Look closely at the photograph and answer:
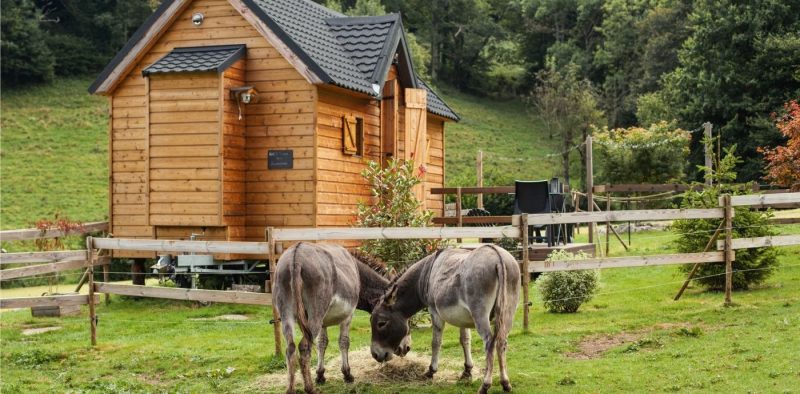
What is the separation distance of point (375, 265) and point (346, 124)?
23.8 ft

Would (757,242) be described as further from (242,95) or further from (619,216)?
(242,95)

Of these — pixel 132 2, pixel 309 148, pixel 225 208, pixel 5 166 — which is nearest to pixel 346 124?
pixel 309 148

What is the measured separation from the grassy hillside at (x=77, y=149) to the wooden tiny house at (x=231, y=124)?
15760mm

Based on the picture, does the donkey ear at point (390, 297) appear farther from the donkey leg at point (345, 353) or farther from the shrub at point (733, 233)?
the shrub at point (733, 233)

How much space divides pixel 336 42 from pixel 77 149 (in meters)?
28.8

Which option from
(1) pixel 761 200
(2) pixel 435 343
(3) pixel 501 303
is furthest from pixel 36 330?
(1) pixel 761 200

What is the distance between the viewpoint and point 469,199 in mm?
30609

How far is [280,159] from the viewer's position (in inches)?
648

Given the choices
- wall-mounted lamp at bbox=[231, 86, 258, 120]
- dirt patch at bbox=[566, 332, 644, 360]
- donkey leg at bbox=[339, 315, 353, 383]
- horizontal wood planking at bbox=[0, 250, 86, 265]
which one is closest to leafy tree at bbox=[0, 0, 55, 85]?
wall-mounted lamp at bbox=[231, 86, 258, 120]

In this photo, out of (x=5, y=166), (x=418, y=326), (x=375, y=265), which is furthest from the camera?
(x=5, y=166)

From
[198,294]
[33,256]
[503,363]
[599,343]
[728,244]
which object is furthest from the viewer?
[33,256]

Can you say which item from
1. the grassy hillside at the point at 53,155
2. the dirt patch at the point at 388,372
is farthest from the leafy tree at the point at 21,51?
the dirt patch at the point at 388,372

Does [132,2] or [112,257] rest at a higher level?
[132,2]

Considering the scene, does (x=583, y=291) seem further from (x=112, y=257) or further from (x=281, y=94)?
(x=112, y=257)
